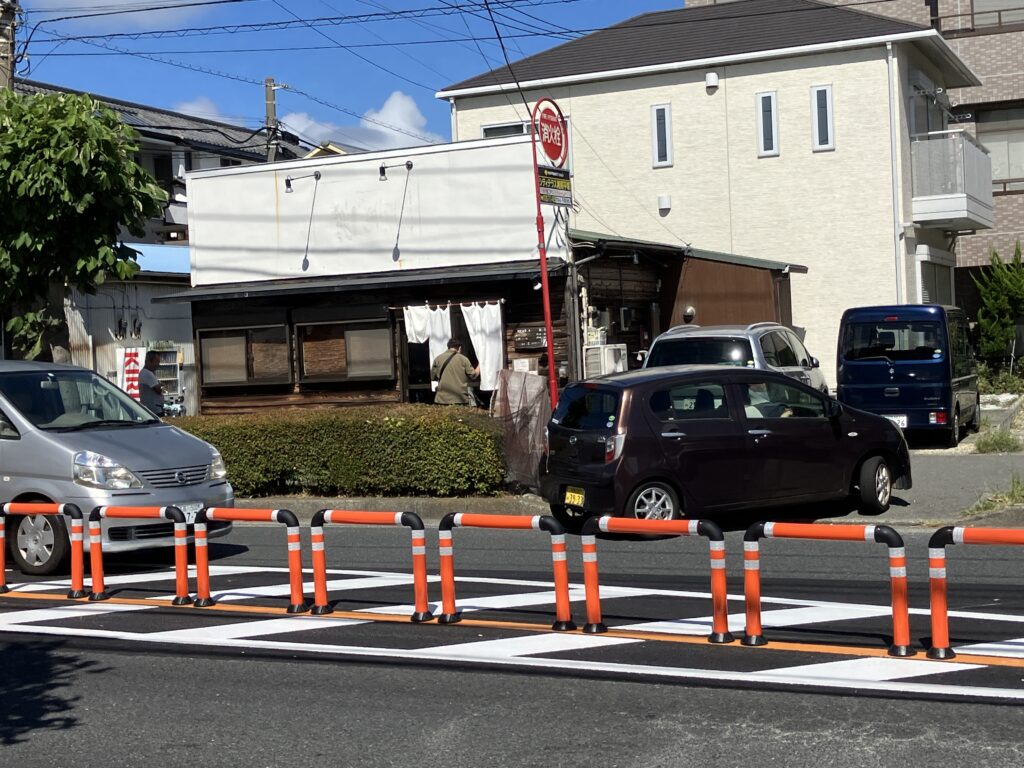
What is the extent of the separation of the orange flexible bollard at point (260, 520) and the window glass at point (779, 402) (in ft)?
17.7

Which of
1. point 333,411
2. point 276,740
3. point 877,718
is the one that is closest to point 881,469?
point 333,411

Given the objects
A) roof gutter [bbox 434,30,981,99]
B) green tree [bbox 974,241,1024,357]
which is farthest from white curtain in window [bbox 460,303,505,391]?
green tree [bbox 974,241,1024,357]

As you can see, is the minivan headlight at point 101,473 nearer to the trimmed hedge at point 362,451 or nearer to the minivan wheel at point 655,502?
the trimmed hedge at point 362,451

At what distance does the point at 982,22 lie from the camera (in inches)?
1271

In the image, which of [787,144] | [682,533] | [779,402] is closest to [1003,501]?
[779,402]

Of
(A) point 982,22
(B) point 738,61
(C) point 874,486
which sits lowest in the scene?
(C) point 874,486

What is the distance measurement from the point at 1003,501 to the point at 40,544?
29.8 ft

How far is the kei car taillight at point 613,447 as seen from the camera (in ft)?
40.2

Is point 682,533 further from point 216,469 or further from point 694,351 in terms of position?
point 694,351

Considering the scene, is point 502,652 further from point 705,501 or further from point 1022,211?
point 1022,211

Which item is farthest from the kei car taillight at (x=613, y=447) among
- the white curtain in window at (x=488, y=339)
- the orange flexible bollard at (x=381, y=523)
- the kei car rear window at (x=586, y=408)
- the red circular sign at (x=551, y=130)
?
the white curtain in window at (x=488, y=339)

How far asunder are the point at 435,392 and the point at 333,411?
3240 millimetres

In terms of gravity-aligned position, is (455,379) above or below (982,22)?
below

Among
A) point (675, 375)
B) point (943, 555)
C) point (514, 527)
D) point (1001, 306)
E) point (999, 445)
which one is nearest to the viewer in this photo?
point (943, 555)
